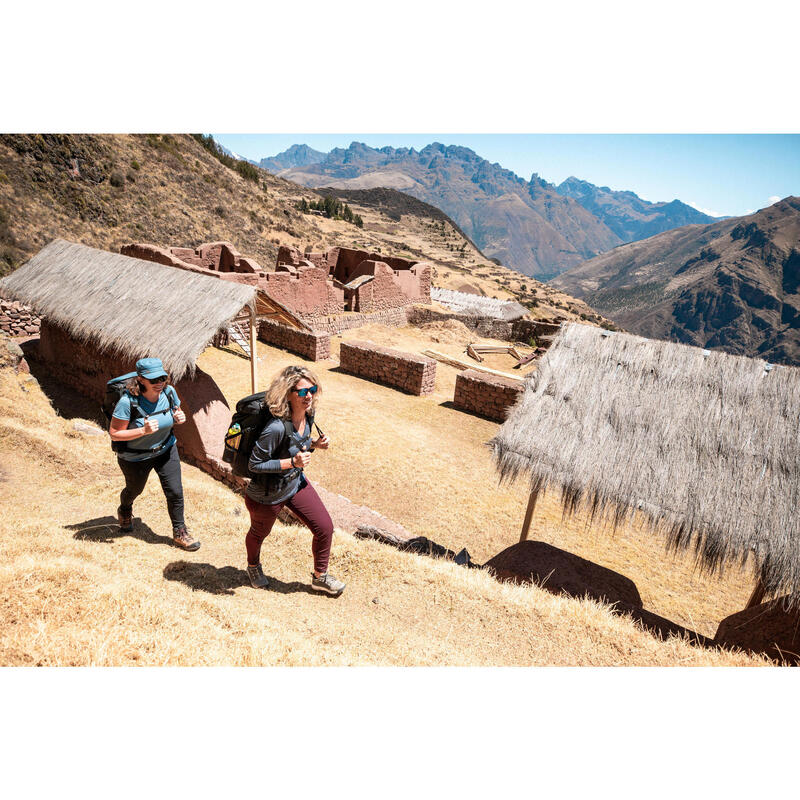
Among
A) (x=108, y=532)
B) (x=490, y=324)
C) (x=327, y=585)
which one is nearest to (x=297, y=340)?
(x=490, y=324)

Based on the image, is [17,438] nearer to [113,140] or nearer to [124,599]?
[124,599]

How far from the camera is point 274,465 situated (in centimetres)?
352

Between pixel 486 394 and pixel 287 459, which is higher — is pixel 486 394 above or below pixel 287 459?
below

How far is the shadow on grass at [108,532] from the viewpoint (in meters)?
4.58

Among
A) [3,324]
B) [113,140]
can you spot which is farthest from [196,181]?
[3,324]

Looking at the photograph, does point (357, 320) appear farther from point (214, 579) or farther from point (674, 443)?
point (214, 579)

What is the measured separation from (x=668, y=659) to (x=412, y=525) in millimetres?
3980

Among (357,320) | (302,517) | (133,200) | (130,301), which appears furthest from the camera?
(133,200)

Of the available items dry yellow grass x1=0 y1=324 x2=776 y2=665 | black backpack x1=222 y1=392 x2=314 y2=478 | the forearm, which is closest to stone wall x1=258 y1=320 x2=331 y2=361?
dry yellow grass x1=0 y1=324 x2=776 y2=665

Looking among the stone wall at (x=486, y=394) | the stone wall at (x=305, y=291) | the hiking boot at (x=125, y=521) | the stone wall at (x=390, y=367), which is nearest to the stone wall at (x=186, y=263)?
the stone wall at (x=305, y=291)

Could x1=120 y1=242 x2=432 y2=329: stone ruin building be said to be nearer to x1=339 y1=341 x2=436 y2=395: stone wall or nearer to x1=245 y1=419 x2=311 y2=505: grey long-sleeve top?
x1=339 y1=341 x2=436 y2=395: stone wall

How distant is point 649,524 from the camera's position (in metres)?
5.07

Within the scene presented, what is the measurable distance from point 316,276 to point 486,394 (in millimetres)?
10064

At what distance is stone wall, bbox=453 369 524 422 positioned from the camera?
11883 mm
